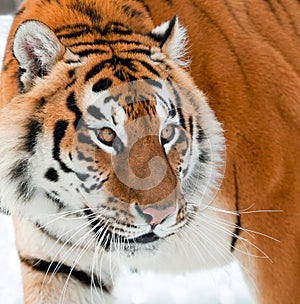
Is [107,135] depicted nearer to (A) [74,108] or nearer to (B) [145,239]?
(A) [74,108]

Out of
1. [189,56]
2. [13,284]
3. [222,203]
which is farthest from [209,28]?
[13,284]

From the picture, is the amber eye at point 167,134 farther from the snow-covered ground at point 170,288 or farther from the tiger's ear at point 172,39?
the snow-covered ground at point 170,288

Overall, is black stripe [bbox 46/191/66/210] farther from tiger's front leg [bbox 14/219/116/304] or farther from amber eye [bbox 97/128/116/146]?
amber eye [bbox 97/128/116/146]

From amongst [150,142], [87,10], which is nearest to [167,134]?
[150,142]

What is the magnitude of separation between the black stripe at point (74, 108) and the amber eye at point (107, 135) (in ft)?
0.19

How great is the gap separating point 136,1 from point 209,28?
→ 0.22 metres

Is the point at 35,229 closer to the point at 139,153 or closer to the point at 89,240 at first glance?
the point at 89,240

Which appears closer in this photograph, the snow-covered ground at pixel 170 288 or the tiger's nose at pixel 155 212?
the tiger's nose at pixel 155 212

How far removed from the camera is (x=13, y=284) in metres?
2.29

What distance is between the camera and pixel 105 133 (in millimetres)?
1326

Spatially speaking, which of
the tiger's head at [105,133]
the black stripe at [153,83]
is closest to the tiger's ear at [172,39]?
the tiger's head at [105,133]

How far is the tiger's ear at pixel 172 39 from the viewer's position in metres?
1.49

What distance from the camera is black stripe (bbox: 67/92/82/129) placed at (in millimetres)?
1357

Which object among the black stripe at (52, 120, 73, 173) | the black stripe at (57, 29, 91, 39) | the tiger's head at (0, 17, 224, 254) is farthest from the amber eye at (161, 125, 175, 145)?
the black stripe at (57, 29, 91, 39)
